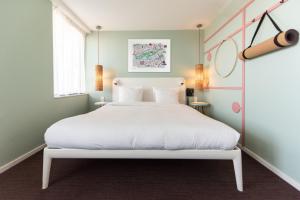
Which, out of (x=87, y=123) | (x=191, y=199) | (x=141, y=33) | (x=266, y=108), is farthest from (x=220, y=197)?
(x=141, y=33)

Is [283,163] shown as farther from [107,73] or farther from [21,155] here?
[107,73]

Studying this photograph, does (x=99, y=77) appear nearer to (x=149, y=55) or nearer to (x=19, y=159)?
(x=149, y=55)

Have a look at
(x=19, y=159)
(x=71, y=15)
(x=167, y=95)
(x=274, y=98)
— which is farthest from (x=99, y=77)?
(x=274, y=98)

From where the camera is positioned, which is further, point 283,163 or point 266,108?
point 266,108

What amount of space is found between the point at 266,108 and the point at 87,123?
6.21 ft

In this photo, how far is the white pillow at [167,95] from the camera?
134 inches

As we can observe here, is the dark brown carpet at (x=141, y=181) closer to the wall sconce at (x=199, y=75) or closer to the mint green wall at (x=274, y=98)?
the mint green wall at (x=274, y=98)

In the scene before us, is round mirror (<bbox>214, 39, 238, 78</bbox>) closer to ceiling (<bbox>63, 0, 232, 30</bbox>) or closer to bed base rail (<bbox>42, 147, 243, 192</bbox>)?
ceiling (<bbox>63, 0, 232, 30</bbox>)

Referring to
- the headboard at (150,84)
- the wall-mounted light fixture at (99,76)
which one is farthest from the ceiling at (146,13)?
the headboard at (150,84)

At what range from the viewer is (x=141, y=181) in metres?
1.59

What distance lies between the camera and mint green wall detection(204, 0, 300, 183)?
1496 mm

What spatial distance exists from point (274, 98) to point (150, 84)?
2481 millimetres

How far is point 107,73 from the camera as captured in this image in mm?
3963

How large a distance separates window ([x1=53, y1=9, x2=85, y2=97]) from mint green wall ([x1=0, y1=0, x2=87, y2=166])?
0.83 feet
